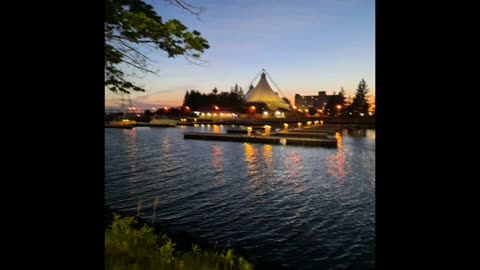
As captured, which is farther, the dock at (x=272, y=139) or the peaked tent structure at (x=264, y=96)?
the peaked tent structure at (x=264, y=96)

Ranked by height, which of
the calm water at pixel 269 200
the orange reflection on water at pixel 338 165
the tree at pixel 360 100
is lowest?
the calm water at pixel 269 200

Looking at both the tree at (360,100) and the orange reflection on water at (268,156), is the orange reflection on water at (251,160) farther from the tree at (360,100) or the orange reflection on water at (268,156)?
the tree at (360,100)

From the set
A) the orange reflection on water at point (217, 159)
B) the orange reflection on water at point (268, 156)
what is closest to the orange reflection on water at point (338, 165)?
the orange reflection on water at point (268, 156)

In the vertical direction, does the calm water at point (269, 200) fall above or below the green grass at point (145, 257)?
below

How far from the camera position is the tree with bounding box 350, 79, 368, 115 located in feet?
258

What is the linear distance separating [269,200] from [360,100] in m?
75.0

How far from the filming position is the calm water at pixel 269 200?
317 inches

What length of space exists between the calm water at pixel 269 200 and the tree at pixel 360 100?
60.9 m

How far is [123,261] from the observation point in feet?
16.4

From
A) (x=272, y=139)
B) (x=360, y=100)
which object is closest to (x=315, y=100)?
(x=360, y=100)

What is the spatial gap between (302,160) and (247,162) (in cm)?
387

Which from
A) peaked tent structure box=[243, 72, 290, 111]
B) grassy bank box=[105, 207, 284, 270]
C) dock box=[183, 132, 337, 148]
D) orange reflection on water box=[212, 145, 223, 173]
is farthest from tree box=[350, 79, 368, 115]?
grassy bank box=[105, 207, 284, 270]
